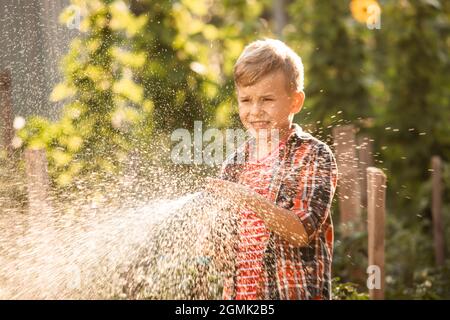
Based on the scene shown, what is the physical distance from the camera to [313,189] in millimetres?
2994

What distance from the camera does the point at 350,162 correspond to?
6176mm

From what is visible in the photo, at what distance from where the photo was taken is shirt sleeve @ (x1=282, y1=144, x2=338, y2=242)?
116 inches

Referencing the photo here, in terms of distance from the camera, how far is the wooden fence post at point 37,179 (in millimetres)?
4648

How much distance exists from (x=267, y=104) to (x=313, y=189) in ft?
1.30

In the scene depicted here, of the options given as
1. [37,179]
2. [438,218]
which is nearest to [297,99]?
[37,179]

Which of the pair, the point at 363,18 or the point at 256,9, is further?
the point at 256,9

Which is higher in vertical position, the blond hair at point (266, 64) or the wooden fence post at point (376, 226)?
the blond hair at point (266, 64)

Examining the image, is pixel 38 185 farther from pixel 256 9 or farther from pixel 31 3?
pixel 256 9

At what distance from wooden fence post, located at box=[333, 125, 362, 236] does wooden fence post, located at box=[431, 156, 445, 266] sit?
1.53m

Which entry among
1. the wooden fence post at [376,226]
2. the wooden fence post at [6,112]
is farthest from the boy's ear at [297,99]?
the wooden fence post at [6,112]

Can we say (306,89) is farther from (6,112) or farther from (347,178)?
(6,112)

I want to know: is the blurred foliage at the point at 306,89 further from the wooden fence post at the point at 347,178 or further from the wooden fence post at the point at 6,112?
the wooden fence post at the point at 347,178

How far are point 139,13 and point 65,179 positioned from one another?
1436 mm
